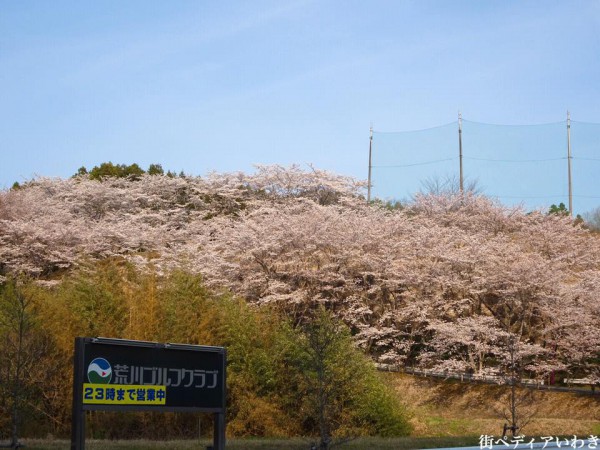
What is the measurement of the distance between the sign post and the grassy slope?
12.2 meters

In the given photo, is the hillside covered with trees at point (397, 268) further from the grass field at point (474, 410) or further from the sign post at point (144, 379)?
the sign post at point (144, 379)

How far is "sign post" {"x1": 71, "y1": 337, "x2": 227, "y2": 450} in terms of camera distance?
10.3m

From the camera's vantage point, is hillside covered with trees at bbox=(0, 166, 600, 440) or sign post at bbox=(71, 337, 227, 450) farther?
hillside covered with trees at bbox=(0, 166, 600, 440)

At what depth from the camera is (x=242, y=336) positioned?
21.6 m

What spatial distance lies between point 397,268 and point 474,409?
19.8ft

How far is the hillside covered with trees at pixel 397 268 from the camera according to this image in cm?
2656

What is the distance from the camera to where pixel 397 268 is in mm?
29234

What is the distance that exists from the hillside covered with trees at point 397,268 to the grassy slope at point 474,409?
748 millimetres

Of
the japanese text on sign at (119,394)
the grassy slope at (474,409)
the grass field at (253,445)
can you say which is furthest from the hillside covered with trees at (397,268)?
the japanese text on sign at (119,394)

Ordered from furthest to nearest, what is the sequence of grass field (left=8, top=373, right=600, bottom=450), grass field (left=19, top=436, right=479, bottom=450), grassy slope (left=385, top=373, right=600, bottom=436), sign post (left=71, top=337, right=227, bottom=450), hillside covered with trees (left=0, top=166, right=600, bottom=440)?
hillside covered with trees (left=0, top=166, right=600, bottom=440)
grassy slope (left=385, top=373, right=600, bottom=436)
grass field (left=8, top=373, right=600, bottom=450)
grass field (left=19, top=436, right=479, bottom=450)
sign post (left=71, top=337, right=227, bottom=450)

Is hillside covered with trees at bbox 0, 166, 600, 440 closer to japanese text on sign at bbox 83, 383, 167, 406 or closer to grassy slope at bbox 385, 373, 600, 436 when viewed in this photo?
grassy slope at bbox 385, 373, 600, 436

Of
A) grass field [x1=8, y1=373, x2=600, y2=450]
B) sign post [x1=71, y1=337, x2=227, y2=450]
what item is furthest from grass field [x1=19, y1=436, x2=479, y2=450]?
grass field [x1=8, y1=373, x2=600, y2=450]

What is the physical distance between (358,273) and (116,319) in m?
10.2

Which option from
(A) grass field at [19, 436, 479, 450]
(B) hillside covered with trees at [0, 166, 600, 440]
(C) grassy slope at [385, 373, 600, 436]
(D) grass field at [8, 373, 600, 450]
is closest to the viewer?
(A) grass field at [19, 436, 479, 450]
